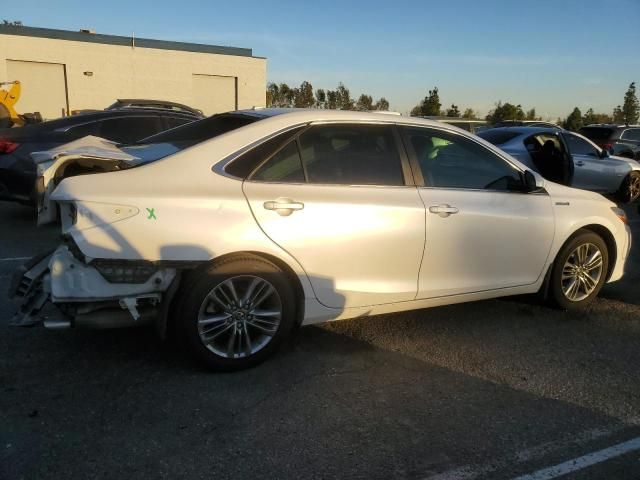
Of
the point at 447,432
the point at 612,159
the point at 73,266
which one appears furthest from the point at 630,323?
the point at 612,159

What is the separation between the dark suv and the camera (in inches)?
616

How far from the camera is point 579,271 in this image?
16.6 feet

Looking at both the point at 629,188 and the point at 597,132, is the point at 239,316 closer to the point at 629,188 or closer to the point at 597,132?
the point at 629,188

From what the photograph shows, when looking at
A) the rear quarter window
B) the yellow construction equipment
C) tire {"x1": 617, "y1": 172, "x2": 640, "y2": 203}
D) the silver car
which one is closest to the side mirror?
the silver car

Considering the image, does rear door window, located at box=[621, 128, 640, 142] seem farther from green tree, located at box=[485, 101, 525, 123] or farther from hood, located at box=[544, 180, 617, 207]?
green tree, located at box=[485, 101, 525, 123]

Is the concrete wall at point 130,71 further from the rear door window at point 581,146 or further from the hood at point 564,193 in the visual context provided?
the hood at point 564,193

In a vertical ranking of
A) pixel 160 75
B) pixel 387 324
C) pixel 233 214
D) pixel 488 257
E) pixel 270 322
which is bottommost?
pixel 387 324

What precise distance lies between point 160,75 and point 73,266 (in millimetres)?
30642

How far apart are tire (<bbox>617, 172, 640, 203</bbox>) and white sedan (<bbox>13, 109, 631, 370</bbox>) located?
8243 mm

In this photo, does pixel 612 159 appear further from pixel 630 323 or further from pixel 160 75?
pixel 160 75

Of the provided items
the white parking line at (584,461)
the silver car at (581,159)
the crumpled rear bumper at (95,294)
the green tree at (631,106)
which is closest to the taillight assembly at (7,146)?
the crumpled rear bumper at (95,294)

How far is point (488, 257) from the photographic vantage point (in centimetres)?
443

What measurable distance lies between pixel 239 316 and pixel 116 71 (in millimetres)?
30267

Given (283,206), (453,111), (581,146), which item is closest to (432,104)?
(453,111)
